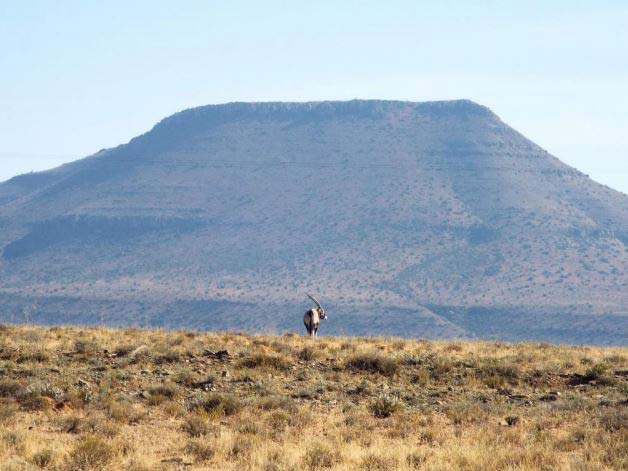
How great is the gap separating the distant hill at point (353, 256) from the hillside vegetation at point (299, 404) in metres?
89.3

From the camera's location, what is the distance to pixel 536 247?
15912cm

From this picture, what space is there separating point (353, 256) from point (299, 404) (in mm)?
135378

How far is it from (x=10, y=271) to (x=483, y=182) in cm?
7689

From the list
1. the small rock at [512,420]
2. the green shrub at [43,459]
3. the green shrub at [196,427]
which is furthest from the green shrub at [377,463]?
the green shrub at [43,459]

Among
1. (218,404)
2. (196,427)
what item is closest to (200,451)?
(196,427)

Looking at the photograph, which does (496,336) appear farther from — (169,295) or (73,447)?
(73,447)

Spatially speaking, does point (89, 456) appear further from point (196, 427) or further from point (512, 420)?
point (512, 420)

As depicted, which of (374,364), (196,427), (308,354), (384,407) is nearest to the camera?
(196,427)

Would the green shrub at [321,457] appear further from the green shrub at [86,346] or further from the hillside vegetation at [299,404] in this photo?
the green shrub at [86,346]

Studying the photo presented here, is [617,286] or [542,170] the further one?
[542,170]

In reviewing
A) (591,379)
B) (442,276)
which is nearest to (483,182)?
(442,276)

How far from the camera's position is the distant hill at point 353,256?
128m

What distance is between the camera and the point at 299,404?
66.0 ft

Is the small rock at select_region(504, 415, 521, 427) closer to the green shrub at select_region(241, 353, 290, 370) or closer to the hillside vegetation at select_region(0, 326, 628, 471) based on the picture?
the hillside vegetation at select_region(0, 326, 628, 471)
